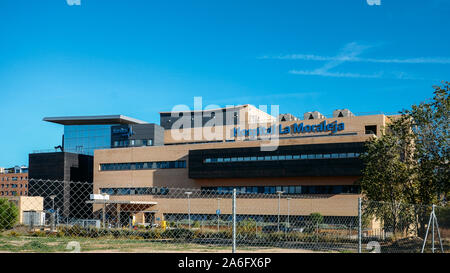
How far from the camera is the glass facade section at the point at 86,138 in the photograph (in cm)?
10750

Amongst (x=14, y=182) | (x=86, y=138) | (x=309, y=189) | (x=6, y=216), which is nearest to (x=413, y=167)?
(x=6, y=216)

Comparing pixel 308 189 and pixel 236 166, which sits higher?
pixel 236 166

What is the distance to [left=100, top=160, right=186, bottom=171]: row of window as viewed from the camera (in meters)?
66.8

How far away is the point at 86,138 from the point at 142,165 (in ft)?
152

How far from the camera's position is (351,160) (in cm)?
5353

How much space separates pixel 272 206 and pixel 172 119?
43.3 m

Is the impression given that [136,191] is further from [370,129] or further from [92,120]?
[92,120]

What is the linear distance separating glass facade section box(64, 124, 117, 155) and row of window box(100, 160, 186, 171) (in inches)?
1355

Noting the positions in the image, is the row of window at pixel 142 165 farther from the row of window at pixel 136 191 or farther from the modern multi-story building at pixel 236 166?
the row of window at pixel 136 191

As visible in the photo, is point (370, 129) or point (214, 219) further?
point (370, 129)

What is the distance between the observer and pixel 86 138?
363ft

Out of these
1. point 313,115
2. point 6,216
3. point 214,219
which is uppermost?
point 313,115

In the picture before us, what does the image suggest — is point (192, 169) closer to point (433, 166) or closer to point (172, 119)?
point (172, 119)
